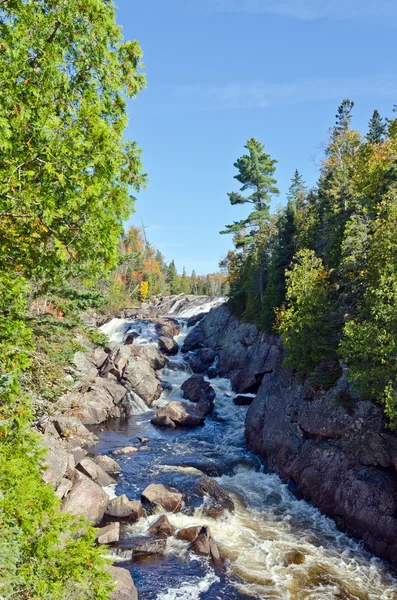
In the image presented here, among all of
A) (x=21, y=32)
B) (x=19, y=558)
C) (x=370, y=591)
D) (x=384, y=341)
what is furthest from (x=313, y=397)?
(x=21, y=32)

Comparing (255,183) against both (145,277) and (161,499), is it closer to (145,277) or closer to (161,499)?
(161,499)

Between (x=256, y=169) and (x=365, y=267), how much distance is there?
102 feet

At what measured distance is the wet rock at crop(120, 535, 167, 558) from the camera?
1380 cm

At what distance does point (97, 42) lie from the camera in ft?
21.9

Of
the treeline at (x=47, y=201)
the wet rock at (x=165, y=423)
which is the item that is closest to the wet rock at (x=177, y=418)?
the wet rock at (x=165, y=423)

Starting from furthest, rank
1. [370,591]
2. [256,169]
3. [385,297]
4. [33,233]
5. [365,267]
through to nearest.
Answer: [256,169]
[365,267]
[385,297]
[370,591]
[33,233]

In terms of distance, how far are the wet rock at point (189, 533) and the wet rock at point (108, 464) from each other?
6.61m

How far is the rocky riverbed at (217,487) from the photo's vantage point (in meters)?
12.7

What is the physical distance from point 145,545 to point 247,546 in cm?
401

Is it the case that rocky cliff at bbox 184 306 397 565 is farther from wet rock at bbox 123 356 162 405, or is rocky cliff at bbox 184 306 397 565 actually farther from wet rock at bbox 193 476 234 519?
wet rock at bbox 123 356 162 405

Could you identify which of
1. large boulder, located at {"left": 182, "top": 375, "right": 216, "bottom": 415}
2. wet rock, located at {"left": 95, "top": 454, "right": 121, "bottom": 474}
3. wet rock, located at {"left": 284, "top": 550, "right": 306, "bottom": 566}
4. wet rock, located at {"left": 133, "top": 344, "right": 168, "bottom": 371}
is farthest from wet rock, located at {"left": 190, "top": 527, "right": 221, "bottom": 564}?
wet rock, located at {"left": 133, "top": 344, "right": 168, "bottom": 371}

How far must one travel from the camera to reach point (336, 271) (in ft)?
73.9

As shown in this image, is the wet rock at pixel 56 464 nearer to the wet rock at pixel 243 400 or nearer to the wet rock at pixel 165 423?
the wet rock at pixel 165 423

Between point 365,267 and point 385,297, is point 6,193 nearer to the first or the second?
point 385,297
